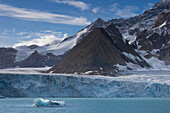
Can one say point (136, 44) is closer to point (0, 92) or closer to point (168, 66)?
point (168, 66)

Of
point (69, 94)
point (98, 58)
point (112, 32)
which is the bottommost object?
point (69, 94)

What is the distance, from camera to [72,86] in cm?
7944

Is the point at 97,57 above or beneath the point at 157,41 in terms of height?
beneath

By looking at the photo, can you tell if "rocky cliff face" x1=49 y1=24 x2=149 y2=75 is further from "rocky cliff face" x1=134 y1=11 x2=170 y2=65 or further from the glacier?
the glacier

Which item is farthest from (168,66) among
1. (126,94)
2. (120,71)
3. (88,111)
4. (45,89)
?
(88,111)

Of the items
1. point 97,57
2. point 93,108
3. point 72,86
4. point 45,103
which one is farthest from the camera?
point 97,57

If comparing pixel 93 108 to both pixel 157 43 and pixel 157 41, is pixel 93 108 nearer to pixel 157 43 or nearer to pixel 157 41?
pixel 157 43

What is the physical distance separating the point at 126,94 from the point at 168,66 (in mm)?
77224

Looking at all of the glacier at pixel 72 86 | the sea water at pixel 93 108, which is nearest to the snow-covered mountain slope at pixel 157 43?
the glacier at pixel 72 86

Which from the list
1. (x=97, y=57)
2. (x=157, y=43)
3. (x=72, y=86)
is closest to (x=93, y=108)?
(x=72, y=86)

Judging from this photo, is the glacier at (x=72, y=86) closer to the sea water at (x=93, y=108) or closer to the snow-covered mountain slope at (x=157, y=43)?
the sea water at (x=93, y=108)

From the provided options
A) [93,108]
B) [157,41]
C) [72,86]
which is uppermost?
[157,41]

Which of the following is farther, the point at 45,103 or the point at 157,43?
the point at 157,43

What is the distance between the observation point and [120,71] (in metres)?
120
